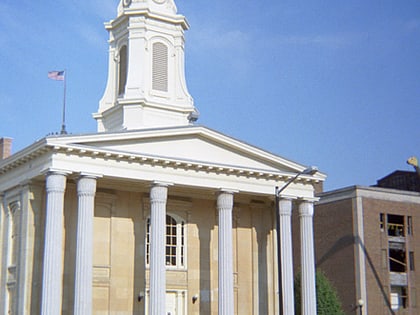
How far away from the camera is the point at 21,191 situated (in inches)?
1526

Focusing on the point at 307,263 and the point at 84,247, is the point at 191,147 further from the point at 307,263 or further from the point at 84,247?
the point at 307,263

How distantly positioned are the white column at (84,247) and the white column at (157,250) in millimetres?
2961

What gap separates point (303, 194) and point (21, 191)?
46.2 ft

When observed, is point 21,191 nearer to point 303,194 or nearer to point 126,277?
point 126,277

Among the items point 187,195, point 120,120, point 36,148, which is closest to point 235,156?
point 187,195

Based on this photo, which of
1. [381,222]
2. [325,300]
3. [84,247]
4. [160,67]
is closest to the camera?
[84,247]

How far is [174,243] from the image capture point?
4184 centimetres

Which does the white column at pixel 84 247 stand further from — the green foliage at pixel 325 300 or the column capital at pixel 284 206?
the green foliage at pixel 325 300

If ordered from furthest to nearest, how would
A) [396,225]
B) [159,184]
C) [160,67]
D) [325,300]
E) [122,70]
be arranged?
[396,225] → [325,300] → [122,70] → [160,67] → [159,184]

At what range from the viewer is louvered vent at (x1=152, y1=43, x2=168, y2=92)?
43938 mm

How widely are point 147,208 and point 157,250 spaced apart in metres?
4.33

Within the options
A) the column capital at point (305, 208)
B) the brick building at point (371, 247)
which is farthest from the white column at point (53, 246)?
the brick building at point (371, 247)

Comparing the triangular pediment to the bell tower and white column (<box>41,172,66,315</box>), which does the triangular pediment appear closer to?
white column (<box>41,172,66,315</box>)

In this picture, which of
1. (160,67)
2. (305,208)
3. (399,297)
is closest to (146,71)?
(160,67)
